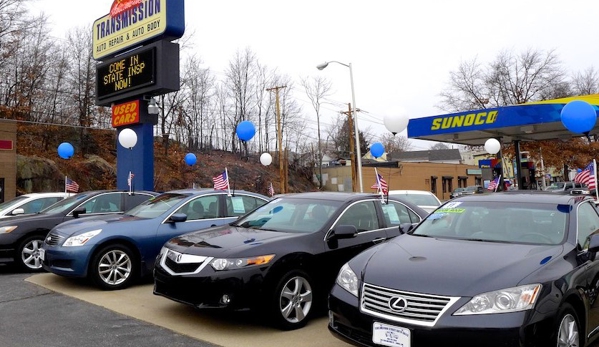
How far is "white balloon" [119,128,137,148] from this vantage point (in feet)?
48.9

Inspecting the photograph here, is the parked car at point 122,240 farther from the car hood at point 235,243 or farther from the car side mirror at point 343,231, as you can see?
the car side mirror at point 343,231

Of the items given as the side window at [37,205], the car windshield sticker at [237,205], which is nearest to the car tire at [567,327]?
the car windshield sticker at [237,205]

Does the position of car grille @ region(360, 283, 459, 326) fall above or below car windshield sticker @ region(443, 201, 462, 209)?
below

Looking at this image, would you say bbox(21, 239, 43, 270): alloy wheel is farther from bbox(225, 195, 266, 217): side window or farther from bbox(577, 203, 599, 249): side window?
bbox(577, 203, 599, 249): side window

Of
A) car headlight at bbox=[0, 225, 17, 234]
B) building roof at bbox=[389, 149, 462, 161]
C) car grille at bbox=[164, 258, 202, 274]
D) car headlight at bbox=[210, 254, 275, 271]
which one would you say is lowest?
car grille at bbox=[164, 258, 202, 274]

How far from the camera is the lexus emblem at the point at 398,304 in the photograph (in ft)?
12.1

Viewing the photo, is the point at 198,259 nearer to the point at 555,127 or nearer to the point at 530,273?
the point at 530,273

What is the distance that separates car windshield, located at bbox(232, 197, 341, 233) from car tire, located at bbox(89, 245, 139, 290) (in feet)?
6.60

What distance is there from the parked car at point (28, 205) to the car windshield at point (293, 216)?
638cm

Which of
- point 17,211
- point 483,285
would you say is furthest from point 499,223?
point 17,211

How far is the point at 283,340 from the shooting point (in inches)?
204

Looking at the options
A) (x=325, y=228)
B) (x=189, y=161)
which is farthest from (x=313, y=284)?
(x=189, y=161)

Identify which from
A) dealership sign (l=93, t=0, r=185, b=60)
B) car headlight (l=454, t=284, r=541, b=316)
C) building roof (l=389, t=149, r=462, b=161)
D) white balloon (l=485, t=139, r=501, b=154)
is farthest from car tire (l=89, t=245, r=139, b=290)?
building roof (l=389, t=149, r=462, b=161)

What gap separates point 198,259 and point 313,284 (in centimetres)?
134
